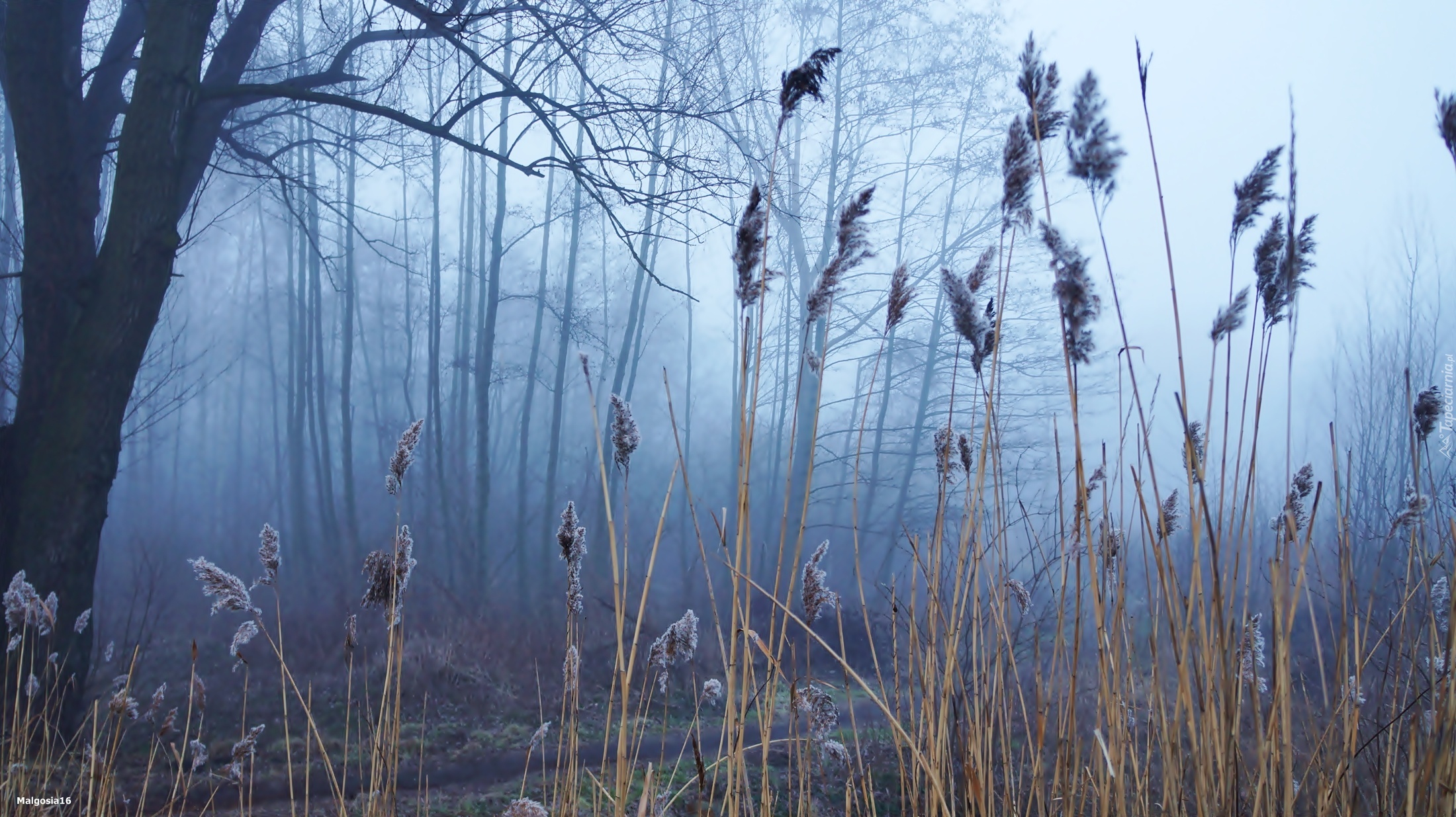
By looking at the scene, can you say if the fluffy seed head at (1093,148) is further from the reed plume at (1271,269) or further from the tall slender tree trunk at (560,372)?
the tall slender tree trunk at (560,372)

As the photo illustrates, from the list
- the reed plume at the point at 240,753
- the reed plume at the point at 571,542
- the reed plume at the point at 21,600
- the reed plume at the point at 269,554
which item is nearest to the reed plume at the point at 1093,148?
the reed plume at the point at 571,542

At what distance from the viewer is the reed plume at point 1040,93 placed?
1167 millimetres

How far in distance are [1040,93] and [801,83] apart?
0.33 m

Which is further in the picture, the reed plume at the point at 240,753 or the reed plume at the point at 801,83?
the reed plume at the point at 240,753

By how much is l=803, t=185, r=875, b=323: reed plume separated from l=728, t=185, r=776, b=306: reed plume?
0.29 feet

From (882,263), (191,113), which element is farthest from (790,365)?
(191,113)

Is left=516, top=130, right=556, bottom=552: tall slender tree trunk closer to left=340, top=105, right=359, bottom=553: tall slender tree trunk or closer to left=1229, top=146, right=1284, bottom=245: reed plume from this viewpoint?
left=340, top=105, right=359, bottom=553: tall slender tree trunk

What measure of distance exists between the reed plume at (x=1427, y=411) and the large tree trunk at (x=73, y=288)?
183 inches

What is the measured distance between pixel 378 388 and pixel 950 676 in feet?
44.5

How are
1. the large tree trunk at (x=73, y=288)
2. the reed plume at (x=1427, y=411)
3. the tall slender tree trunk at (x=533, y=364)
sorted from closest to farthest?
1. the reed plume at (x=1427, y=411)
2. the large tree trunk at (x=73, y=288)
3. the tall slender tree trunk at (x=533, y=364)

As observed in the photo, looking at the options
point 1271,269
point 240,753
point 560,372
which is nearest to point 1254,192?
point 1271,269

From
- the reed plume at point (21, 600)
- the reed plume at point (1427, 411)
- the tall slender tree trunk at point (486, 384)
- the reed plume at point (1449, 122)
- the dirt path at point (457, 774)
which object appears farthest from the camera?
the tall slender tree trunk at point (486, 384)

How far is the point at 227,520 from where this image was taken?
10969mm

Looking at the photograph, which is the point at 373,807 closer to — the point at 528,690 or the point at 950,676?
the point at 950,676
